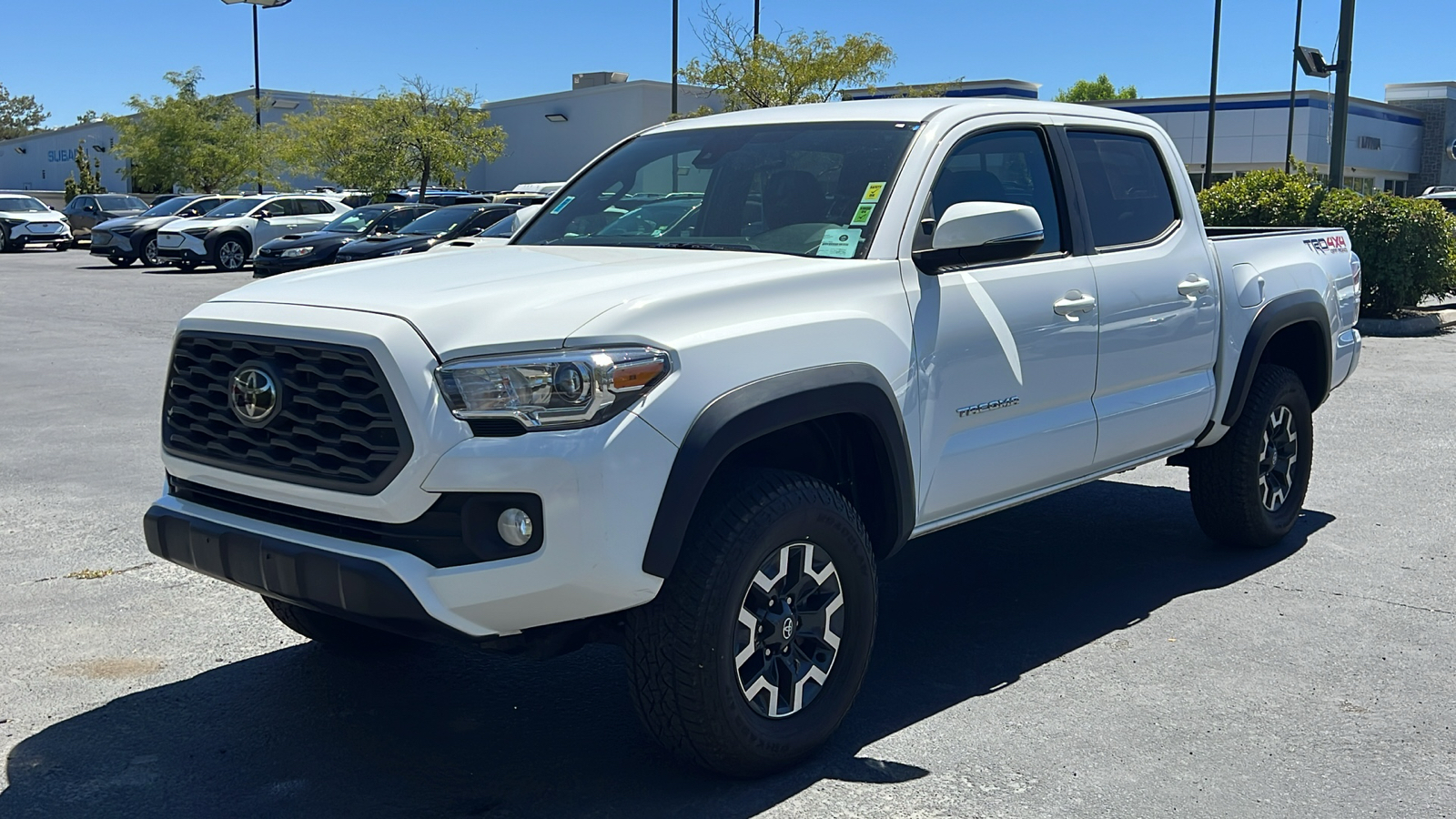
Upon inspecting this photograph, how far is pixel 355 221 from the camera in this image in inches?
1000

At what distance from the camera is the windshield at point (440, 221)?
2217 cm

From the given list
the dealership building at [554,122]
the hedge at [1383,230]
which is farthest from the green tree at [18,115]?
the hedge at [1383,230]

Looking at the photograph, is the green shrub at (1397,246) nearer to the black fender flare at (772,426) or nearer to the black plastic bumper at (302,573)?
the black fender flare at (772,426)

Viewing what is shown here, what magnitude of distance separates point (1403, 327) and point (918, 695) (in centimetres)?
1317

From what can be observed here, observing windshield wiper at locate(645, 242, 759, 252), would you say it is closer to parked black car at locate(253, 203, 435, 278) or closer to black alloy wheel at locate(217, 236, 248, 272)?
parked black car at locate(253, 203, 435, 278)

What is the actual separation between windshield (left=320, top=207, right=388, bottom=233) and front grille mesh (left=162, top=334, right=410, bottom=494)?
21.5 m

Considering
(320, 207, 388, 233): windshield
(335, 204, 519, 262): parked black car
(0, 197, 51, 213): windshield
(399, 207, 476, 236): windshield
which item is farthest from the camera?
(0, 197, 51, 213): windshield

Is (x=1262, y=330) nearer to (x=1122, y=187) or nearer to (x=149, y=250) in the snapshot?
(x=1122, y=187)

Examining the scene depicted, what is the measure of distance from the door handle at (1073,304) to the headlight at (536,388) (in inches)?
79.1

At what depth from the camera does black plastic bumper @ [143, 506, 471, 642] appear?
A: 3320 mm

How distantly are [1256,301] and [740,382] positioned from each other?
322cm

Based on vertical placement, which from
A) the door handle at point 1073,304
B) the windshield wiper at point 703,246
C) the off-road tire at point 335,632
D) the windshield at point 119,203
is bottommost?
the off-road tire at point 335,632

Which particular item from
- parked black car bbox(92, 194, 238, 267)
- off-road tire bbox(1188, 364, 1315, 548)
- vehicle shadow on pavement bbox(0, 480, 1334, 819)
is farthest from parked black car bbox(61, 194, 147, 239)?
off-road tire bbox(1188, 364, 1315, 548)

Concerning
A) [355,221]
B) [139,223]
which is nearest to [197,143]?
[139,223]
